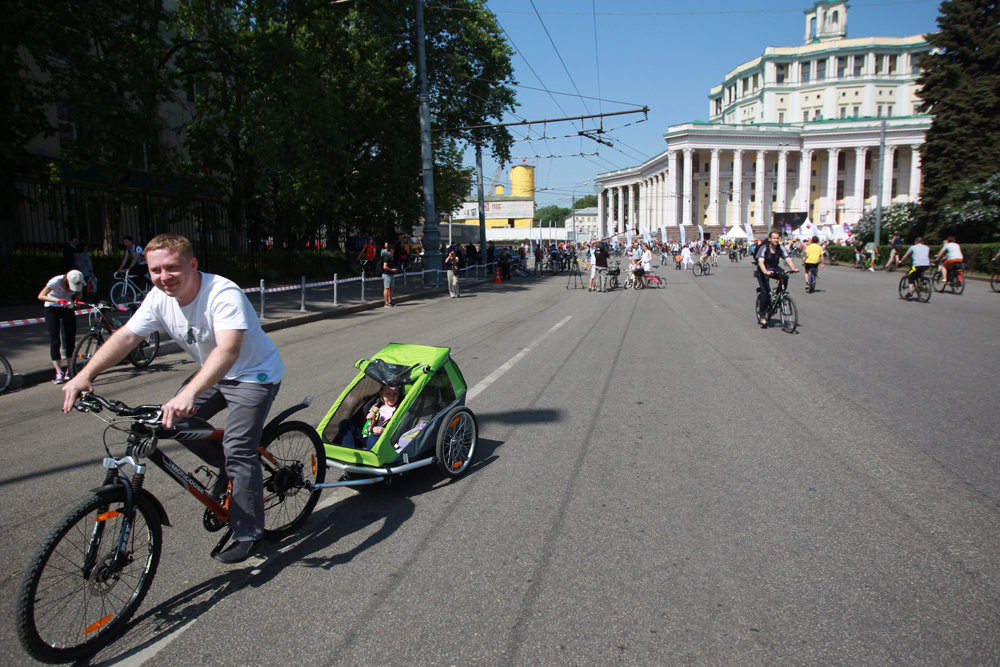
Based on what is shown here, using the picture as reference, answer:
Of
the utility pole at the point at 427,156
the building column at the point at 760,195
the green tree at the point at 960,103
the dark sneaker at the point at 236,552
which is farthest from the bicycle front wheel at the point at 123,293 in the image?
the building column at the point at 760,195

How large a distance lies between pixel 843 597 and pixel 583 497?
1.69m

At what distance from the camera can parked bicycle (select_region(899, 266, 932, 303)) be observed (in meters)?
17.5

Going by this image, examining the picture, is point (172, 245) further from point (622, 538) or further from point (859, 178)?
point (859, 178)

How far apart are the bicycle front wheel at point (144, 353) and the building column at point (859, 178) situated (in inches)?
4022

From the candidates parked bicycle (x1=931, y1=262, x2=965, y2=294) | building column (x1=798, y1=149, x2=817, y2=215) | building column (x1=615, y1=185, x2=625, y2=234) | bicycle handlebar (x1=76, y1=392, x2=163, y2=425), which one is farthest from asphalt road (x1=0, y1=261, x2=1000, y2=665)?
building column (x1=615, y1=185, x2=625, y2=234)

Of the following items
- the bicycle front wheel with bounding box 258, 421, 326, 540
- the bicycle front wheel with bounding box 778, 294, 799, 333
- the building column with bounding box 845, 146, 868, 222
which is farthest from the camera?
the building column with bounding box 845, 146, 868, 222

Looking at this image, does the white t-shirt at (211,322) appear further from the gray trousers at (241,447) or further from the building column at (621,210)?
the building column at (621,210)

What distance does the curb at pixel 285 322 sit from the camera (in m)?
8.69

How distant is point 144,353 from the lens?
962 centimetres

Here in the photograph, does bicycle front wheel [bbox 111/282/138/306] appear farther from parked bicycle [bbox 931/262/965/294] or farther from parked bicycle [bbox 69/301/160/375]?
parked bicycle [bbox 931/262/965/294]

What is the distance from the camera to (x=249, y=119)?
19703mm

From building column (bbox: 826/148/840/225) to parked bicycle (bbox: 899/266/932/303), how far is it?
290ft

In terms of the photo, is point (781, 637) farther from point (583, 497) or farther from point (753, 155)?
point (753, 155)

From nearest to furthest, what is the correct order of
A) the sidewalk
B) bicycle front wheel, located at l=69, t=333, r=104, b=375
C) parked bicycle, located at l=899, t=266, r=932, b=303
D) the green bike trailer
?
the green bike trailer
bicycle front wheel, located at l=69, t=333, r=104, b=375
the sidewalk
parked bicycle, located at l=899, t=266, r=932, b=303
